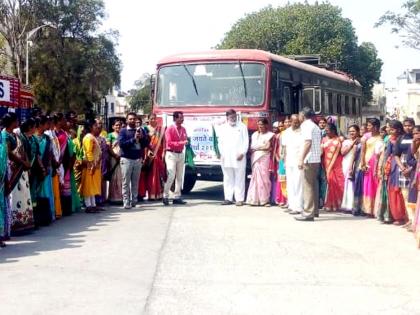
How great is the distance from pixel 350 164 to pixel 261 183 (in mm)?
1703

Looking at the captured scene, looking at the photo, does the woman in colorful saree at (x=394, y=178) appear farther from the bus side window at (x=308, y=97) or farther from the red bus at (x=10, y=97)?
the red bus at (x=10, y=97)

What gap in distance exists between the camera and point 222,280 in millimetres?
5875

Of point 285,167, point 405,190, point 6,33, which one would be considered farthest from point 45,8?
point 405,190

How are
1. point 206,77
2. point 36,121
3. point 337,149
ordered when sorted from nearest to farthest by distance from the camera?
point 36,121 < point 337,149 < point 206,77

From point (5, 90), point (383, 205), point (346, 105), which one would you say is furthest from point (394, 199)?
point (346, 105)

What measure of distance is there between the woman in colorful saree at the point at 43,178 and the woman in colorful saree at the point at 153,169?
282cm

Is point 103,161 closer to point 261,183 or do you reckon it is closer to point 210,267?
point 261,183

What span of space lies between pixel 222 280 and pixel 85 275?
52.8 inches

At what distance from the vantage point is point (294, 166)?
402 inches

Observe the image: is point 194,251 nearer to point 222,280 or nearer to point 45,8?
point 222,280

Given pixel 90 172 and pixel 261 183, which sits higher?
pixel 90 172

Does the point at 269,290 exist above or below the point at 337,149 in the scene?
below

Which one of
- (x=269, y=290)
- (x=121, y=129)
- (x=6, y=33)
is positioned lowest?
(x=269, y=290)

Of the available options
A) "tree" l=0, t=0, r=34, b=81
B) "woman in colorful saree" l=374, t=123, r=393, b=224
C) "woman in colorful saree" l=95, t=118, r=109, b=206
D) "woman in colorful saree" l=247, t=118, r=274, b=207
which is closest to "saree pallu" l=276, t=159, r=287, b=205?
"woman in colorful saree" l=247, t=118, r=274, b=207
